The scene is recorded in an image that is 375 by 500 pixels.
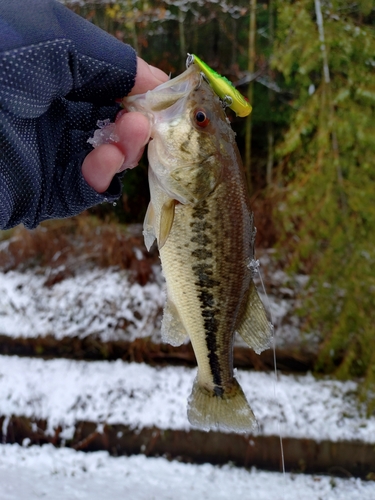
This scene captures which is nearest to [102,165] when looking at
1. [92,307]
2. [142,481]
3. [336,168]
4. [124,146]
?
[124,146]

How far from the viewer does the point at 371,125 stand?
8.98ft

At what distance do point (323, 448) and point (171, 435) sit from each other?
4.42 ft

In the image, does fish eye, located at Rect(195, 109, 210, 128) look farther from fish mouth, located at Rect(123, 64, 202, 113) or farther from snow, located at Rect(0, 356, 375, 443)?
snow, located at Rect(0, 356, 375, 443)

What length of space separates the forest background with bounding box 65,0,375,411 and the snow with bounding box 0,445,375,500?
87cm

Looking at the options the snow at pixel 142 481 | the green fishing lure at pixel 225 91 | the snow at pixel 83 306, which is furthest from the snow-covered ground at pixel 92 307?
the green fishing lure at pixel 225 91

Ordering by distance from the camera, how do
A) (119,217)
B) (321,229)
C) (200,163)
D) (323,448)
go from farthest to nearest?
1. (119,217)
2. (323,448)
3. (321,229)
4. (200,163)

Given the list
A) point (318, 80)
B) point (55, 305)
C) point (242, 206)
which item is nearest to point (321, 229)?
point (318, 80)

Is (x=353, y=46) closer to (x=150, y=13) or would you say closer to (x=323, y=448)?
(x=150, y=13)

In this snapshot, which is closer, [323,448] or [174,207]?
[174,207]

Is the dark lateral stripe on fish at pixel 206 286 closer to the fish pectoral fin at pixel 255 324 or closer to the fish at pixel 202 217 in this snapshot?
the fish at pixel 202 217

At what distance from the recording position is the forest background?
9.15 feet

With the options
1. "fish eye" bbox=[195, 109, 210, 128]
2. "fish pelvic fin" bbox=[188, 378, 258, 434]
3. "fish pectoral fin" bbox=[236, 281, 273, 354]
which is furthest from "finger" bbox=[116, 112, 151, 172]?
"fish pelvic fin" bbox=[188, 378, 258, 434]

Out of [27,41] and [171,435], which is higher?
[27,41]

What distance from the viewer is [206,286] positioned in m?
1.52
